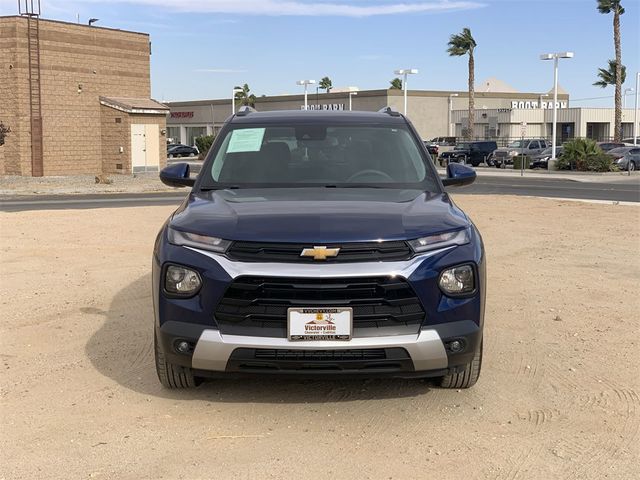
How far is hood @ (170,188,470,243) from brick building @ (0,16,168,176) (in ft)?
100

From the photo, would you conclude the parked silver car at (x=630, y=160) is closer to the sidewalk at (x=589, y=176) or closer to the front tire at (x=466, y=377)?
the sidewalk at (x=589, y=176)

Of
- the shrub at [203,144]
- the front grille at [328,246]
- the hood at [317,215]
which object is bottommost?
the front grille at [328,246]

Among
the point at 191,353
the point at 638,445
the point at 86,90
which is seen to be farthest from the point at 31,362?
the point at 86,90

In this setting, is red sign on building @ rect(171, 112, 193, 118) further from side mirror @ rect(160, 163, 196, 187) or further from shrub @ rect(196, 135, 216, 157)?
side mirror @ rect(160, 163, 196, 187)

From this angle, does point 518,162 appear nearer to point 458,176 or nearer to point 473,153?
point 473,153

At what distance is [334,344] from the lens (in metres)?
3.90

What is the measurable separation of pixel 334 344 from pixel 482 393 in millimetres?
1327

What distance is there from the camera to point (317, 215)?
419 cm

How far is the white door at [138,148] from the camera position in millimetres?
35750

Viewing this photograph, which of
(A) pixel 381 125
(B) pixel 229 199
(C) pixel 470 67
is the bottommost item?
(B) pixel 229 199

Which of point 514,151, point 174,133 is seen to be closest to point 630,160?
point 514,151

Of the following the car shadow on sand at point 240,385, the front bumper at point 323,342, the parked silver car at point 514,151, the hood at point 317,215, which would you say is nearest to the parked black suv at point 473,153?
the parked silver car at point 514,151

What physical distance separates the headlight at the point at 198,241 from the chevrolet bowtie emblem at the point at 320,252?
43cm

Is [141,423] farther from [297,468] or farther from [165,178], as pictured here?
[165,178]
